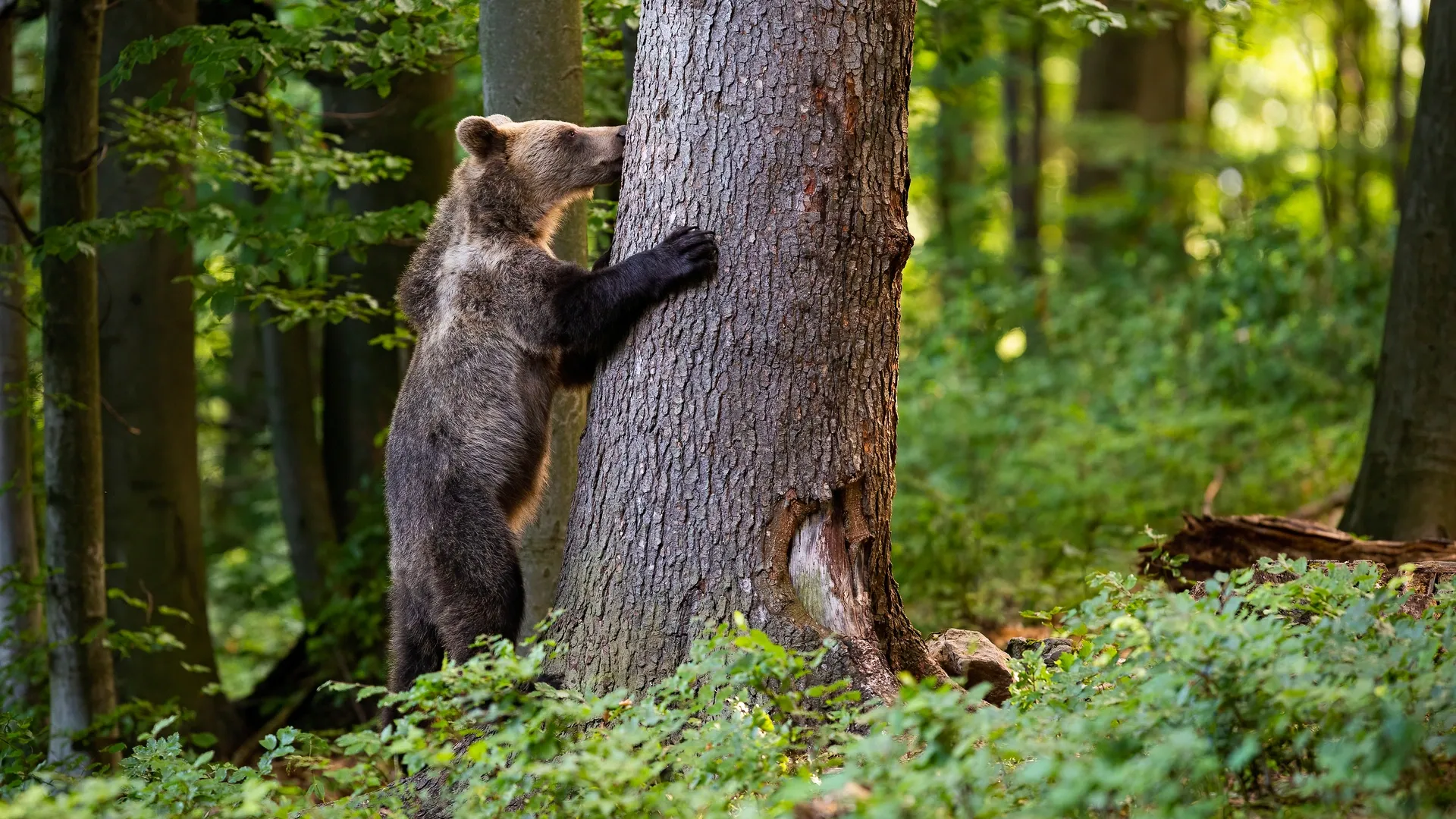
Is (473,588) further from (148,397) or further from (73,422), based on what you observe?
(148,397)

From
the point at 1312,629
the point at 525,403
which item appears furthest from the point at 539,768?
the point at 1312,629

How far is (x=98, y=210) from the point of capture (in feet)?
23.5

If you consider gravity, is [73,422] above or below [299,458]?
above

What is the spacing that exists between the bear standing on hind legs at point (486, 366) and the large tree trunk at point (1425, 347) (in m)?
4.47

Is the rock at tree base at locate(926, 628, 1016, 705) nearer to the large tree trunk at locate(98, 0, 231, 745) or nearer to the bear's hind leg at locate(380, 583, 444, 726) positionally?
the bear's hind leg at locate(380, 583, 444, 726)

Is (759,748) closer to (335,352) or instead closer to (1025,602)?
(1025,602)

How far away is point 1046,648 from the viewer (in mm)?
4938

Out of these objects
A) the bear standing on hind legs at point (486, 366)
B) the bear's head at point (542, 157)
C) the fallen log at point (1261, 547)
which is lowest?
the fallen log at point (1261, 547)

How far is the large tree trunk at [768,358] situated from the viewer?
4.19 meters

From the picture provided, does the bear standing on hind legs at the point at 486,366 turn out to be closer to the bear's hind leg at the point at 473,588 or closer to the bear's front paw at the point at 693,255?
the bear's hind leg at the point at 473,588

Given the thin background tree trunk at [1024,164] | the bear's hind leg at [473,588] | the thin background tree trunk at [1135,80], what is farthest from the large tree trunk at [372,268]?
the thin background tree trunk at [1135,80]

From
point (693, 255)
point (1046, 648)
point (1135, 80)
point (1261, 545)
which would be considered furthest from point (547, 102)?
point (1135, 80)

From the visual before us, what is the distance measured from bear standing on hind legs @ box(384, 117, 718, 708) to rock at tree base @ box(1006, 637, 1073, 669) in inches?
82.6

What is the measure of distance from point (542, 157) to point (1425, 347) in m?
4.87
